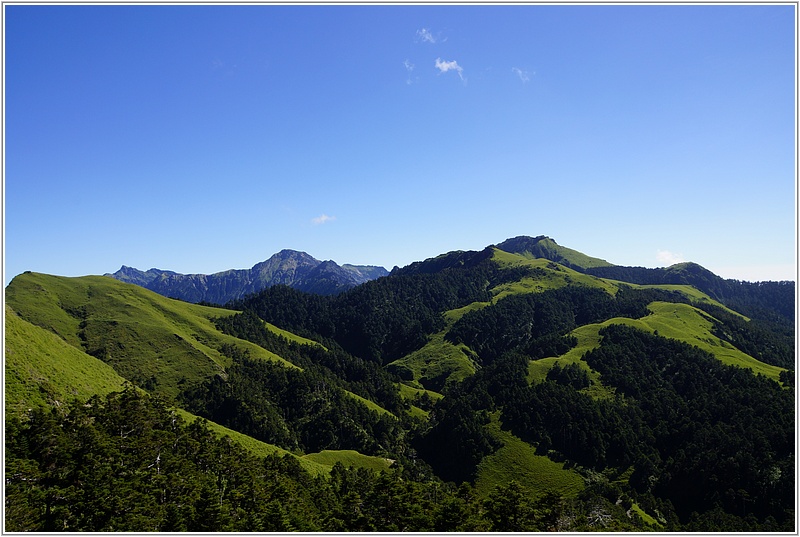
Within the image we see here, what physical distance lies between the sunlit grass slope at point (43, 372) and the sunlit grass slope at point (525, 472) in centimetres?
13509

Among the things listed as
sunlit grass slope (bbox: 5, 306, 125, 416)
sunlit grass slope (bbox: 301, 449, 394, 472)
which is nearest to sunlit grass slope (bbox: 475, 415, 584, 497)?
sunlit grass slope (bbox: 301, 449, 394, 472)

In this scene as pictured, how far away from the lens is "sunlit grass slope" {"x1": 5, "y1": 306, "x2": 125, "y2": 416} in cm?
8044

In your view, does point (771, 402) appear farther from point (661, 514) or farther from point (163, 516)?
point (163, 516)

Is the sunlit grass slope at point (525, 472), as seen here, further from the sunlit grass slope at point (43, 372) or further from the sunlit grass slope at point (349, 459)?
the sunlit grass slope at point (43, 372)

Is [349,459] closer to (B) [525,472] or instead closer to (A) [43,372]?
(B) [525,472]


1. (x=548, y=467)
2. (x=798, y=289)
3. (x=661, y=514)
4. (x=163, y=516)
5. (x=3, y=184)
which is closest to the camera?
(x=3, y=184)

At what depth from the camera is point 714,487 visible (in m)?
154

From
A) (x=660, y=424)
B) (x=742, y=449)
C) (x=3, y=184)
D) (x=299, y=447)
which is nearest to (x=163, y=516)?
(x=3, y=184)

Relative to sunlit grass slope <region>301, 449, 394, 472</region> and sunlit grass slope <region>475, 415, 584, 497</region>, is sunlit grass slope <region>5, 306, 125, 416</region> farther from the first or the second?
sunlit grass slope <region>475, 415, 584, 497</region>

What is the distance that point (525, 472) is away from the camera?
176000mm

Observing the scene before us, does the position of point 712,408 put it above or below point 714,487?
above

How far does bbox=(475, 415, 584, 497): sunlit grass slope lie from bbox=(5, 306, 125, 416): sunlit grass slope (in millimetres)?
135092

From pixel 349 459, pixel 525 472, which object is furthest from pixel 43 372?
pixel 525 472

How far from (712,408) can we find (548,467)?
258 ft
